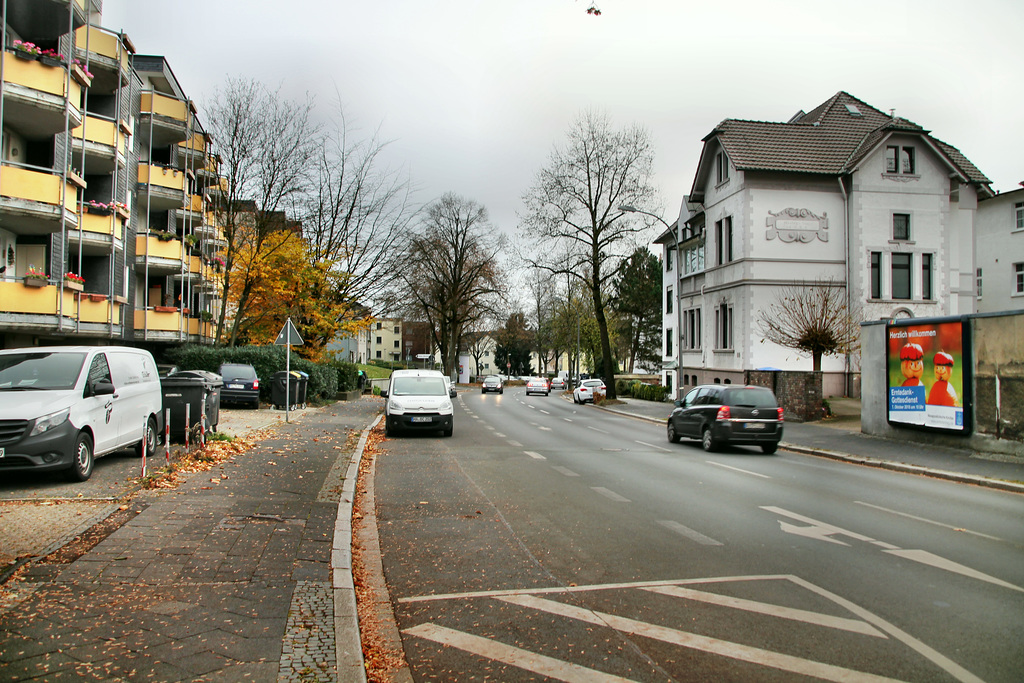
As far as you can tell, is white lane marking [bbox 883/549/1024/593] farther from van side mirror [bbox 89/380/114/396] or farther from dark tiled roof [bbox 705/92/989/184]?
dark tiled roof [bbox 705/92/989/184]

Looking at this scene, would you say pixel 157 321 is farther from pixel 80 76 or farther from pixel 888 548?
pixel 888 548

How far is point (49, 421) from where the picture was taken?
9.54 meters

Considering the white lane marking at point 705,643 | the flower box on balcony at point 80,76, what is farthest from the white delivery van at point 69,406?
the flower box on balcony at point 80,76

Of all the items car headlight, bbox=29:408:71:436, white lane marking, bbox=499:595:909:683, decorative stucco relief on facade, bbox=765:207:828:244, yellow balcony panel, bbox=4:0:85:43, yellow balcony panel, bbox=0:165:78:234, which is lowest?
white lane marking, bbox=499:595:909:683

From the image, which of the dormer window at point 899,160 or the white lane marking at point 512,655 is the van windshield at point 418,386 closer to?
the white lane marking at point 512,655

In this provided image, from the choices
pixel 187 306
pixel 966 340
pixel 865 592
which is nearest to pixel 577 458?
pixel 966 340

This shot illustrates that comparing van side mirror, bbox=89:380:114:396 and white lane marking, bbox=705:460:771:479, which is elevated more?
van side mirror, bbox=89:380:114:396

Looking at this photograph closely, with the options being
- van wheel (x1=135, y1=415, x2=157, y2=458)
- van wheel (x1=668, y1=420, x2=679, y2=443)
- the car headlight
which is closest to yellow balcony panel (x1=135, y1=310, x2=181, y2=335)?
van wheel (x1=135, y1=415, x2=157, y2=458)

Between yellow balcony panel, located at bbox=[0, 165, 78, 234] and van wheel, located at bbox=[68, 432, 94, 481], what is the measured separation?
13484mm

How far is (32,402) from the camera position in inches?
380

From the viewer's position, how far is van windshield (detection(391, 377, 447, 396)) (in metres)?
20.6

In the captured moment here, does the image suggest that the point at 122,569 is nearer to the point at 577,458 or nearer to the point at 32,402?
the point at 32,402

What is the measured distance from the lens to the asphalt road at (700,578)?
4445 mm

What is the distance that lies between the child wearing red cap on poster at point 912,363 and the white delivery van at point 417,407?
11398 millimetres
